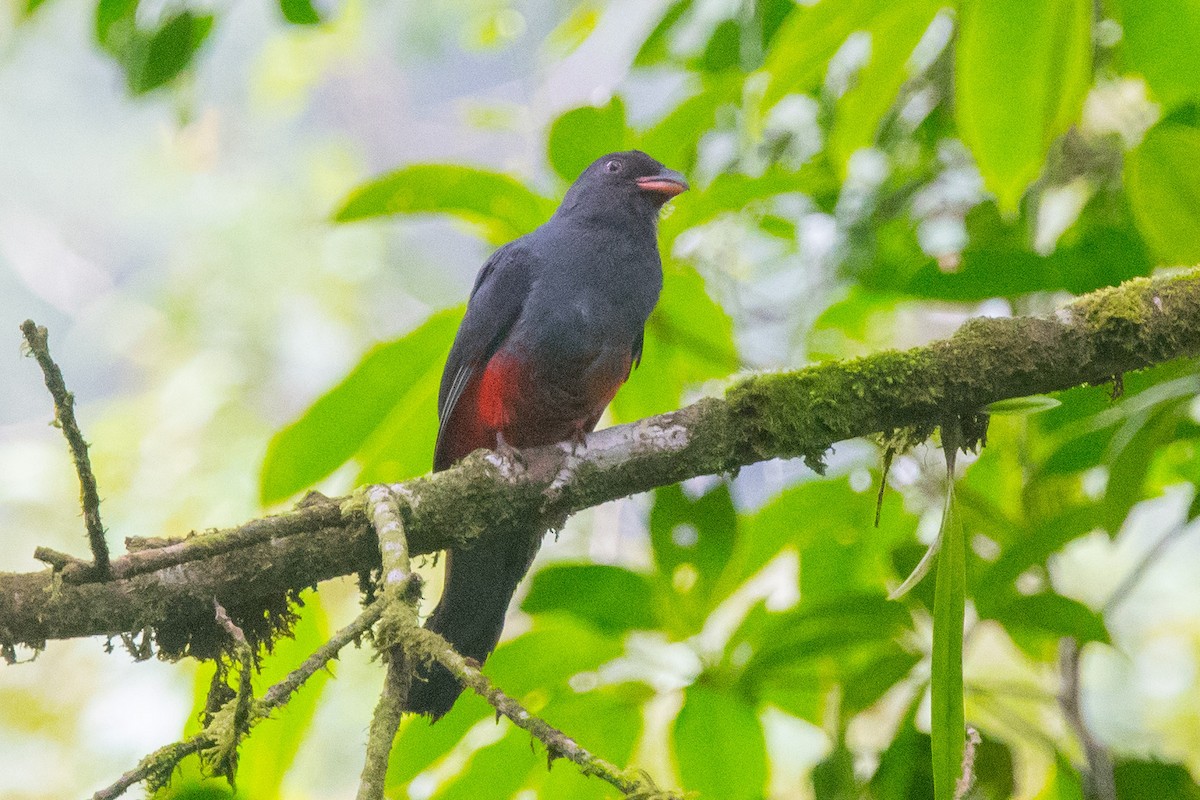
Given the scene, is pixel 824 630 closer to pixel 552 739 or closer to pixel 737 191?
pixel 737 191

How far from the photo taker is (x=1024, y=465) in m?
3.04

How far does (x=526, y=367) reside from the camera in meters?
3.07

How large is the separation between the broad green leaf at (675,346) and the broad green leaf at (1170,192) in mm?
1081

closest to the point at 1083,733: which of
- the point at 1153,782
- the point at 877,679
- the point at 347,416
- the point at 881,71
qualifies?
the point at 1153,782

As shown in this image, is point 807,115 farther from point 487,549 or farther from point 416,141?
point 416,141

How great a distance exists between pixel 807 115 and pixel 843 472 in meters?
1.61

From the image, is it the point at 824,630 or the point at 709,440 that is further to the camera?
the point at 824,630

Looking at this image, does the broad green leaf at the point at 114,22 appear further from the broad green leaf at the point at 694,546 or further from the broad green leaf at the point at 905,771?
the broad green leaf at the point at 905,771

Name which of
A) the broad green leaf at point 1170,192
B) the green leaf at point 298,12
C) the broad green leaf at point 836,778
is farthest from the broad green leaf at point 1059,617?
the green leaf at point 298,12

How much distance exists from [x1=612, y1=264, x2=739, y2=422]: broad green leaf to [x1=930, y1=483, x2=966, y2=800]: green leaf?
1.26m

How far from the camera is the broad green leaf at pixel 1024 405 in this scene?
2.04m

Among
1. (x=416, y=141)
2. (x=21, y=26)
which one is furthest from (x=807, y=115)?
(x=416, y=141)

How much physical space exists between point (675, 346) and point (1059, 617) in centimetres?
128

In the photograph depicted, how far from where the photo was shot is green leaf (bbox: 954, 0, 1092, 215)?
2348mm
